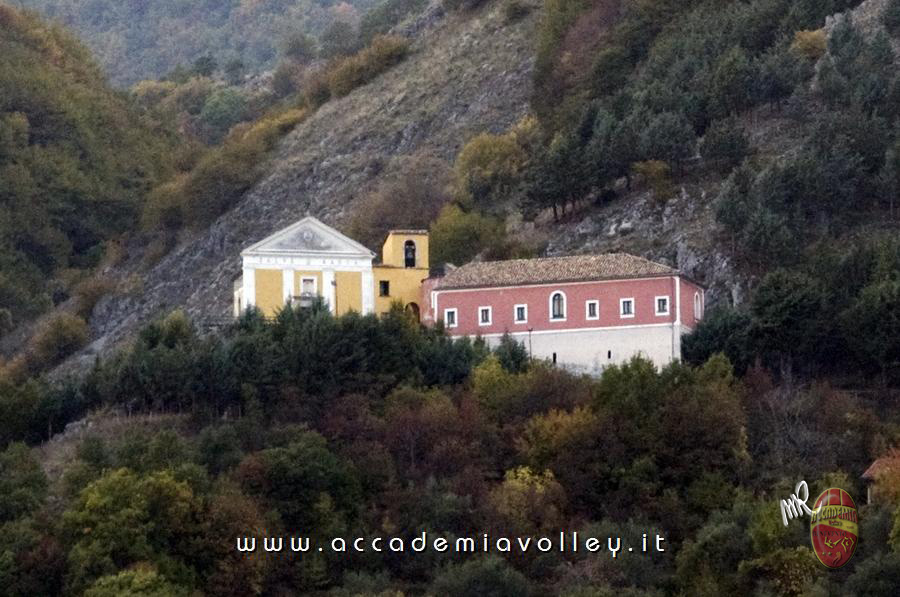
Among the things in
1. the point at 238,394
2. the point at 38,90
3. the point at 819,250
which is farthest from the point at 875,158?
the point at 38,90

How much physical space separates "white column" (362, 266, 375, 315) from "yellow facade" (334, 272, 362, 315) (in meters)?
0.12

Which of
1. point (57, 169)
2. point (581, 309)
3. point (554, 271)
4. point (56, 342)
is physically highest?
point (57, 169)

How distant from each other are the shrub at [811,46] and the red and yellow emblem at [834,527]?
27183 mm

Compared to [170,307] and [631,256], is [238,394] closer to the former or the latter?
[631,256]

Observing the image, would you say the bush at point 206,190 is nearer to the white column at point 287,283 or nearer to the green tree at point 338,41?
the green tree at point 338,41

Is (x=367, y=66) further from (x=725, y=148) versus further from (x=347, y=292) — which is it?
(x=347, y=292)

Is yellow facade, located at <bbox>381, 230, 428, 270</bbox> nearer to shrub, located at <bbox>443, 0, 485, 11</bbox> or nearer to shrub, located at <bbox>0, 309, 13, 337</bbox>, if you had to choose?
shrub, located at <bbox>0, 309, 13, 337</bbox>

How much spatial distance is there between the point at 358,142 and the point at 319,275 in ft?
79.1

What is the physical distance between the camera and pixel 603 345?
68125mm

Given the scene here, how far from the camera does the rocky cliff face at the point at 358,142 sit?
282 ft

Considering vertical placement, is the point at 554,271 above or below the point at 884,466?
above

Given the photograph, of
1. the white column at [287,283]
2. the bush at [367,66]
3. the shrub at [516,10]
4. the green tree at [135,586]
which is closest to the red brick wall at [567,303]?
the white column at [287,283]

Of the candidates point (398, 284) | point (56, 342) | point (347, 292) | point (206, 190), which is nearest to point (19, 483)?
point (347, 292)

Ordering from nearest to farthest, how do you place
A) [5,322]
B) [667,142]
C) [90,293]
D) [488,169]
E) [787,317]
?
[787,317]
[667,142]
[488,169]
[5,322]
[90,293]
